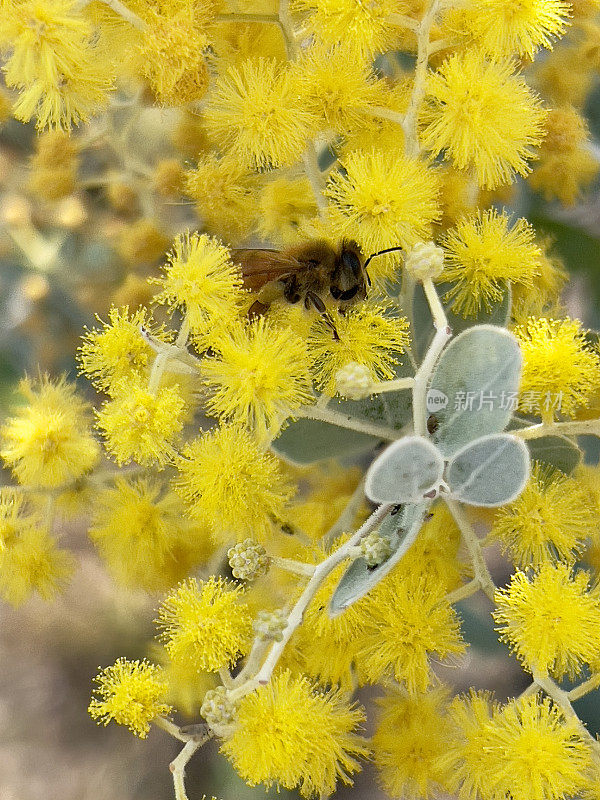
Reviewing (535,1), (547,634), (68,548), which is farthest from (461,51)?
(68,548)

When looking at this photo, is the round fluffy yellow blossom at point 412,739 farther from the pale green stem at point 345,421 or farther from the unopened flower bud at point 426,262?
the unopened flower bud at point 426,262

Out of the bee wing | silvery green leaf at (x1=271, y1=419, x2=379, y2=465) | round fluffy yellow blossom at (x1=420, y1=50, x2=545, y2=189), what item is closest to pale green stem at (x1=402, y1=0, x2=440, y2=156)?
round fluffy yellow blossom at (x1=420, y1=50, x2=545, y2=189)

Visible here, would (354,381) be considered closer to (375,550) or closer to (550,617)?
(375,550)

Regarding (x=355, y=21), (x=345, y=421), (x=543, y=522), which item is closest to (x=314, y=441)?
(x=345, y=421)

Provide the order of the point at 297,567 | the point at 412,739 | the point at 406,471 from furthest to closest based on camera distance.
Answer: the point at 412,739
the point at 297,567
the point at 406,471

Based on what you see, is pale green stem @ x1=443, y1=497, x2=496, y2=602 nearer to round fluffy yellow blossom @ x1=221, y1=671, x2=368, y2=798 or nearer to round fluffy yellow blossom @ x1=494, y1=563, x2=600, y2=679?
round fluffy yellow blossom @ x1=494, y1=563, x2=600, y2=679

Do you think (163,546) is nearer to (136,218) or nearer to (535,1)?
(136,218)
